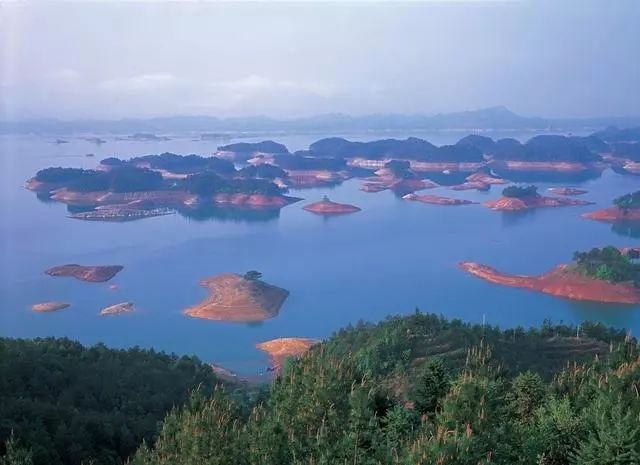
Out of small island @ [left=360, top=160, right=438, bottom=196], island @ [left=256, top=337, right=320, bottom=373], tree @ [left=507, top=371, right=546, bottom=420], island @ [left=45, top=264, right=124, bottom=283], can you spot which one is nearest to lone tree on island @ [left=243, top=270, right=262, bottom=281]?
island @ [left=256, top=337, right=320, bottom=373]

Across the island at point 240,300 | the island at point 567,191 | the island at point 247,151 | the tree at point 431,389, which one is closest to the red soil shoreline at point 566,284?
the island at point 240,300

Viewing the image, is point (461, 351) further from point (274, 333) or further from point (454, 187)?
point (454, 187)

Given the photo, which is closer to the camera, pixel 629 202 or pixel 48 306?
pixel 48 306

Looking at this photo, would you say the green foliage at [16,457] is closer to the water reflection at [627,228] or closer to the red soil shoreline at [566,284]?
the red soil shoreline at [566,284]

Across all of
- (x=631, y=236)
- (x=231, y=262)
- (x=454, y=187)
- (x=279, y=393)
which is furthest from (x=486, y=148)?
(x=279, y=393)

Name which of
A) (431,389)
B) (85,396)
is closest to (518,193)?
(85,396)

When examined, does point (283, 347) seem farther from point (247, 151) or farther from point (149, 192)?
point (247, 151)
